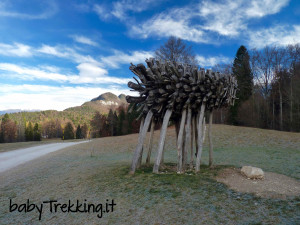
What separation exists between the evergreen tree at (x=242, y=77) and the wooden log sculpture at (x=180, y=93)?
100 ft

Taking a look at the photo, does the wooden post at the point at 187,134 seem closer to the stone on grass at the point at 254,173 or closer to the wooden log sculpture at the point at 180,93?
the wooden log sculpture at the point at 180,93

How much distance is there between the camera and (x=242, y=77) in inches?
1355

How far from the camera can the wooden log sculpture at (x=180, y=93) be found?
6371 millimetres

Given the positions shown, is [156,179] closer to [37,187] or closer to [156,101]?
[156,101]

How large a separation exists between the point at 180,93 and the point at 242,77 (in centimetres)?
3263

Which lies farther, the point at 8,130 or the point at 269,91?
the point at 8,130

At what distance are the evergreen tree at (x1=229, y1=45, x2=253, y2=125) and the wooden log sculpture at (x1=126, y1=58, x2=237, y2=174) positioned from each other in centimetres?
3062

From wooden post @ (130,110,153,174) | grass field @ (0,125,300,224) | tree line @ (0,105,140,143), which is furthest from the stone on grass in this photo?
tree line @ (0,105,140,143)

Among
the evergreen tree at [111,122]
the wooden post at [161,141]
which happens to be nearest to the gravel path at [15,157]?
→ the wooden post at [161,141]

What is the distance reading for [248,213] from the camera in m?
3.71

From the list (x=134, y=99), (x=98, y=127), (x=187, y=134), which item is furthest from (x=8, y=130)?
(x=187, y=134)

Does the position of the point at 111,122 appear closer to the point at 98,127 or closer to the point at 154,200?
the point at 98,127

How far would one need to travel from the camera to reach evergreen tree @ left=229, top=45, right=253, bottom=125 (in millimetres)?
33938

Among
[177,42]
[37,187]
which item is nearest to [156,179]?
[37,187]
